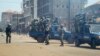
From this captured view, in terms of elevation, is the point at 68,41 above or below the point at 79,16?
below

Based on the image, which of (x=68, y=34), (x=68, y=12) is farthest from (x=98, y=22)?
(x=68, y=12)

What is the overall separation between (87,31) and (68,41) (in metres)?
7.76

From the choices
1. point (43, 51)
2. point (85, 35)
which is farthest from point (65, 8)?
point (43, 51)

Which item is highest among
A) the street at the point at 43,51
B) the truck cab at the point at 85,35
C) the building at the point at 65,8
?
the building at the point at 65,8

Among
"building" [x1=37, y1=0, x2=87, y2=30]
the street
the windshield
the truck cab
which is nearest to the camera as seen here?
the street

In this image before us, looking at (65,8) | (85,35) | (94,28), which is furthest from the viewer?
(65,8)

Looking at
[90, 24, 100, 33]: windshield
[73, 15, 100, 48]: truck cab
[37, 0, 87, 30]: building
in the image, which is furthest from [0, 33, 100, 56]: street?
[37, 0, 87, 30]: building

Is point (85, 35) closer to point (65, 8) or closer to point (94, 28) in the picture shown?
point (94, 28)

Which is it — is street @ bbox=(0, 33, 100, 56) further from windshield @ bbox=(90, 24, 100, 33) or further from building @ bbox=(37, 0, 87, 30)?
building @ bbox=(37, 0, 87, 30)

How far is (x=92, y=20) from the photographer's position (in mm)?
23516

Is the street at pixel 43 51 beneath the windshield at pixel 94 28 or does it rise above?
beneath

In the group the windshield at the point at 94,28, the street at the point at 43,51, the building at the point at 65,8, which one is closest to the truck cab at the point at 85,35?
the windshield at the point at 94,28

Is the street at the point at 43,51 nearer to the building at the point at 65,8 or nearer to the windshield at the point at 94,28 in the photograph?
the windshield at the point at 94,28

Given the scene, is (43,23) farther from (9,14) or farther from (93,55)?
(9,14)
